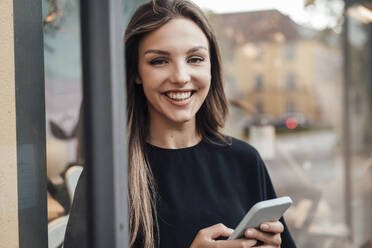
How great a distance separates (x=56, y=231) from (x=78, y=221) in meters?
0.10

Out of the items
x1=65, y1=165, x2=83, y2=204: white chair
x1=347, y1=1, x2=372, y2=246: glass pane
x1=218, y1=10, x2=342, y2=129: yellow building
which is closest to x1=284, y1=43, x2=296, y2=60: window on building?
x1=218, y1=10, x2=342, y2=129: yellow building

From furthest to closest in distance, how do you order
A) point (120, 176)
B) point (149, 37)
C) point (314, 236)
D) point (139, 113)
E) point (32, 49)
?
1. point (314, 236)
2. point (139, 113)
3. point (149, 37)
4. point (32, 49)
5. point (120, 176)

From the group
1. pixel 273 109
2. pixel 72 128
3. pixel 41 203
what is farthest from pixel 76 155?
pixel 273 109

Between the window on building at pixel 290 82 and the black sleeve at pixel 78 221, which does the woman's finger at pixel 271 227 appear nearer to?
the black sleeve at pixel 78 221

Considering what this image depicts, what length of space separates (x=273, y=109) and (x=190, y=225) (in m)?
3.40

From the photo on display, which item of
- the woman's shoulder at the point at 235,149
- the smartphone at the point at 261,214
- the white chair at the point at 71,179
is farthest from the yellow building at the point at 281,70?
the white chair at the point at 71,179

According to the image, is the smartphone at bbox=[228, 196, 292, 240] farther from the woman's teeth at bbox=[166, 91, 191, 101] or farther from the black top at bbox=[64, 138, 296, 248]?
the woman's teeth at bbox=[166, 91, 191, 101]

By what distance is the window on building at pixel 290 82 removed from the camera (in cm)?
457

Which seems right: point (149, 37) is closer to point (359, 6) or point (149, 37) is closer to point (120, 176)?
point (120, 176)

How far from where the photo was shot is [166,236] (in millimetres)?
1181

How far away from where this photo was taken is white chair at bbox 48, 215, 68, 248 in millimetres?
940

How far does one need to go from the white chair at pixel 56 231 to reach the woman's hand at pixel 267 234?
0.45 meters

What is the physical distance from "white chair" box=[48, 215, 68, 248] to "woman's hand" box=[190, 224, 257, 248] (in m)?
0.35

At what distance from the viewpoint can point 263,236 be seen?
3.55 ft
